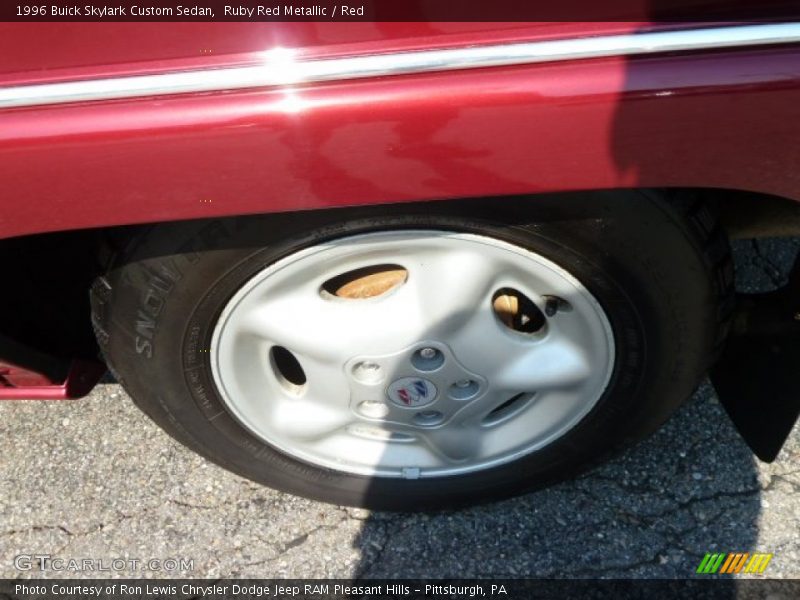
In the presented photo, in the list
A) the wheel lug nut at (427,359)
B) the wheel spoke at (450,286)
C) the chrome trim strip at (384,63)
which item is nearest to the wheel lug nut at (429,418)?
the wheel lug nut at (427,359)

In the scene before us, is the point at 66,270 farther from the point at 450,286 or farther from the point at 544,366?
the point at 544,366

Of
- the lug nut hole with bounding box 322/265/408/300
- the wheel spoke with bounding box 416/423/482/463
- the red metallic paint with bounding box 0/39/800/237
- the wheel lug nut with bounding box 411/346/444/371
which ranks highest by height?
the red metallic paint with bounding box 0/39/800/237

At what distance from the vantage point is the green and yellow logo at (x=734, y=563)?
179 cm

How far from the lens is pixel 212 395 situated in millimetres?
1574

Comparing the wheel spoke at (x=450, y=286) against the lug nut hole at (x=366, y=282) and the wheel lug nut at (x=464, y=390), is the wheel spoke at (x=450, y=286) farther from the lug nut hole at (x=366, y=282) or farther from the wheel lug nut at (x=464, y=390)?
the wheel lug nut at (x=464, y=390)

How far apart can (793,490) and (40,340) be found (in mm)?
1863

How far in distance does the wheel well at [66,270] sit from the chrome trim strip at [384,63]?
0.27 metres

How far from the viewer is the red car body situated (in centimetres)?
104

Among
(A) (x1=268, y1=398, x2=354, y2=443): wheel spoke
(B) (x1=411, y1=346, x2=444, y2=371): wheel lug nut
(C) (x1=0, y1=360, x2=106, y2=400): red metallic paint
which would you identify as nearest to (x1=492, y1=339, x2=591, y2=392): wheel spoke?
(B) (x1=411, y1=346, x2=444, y2=371): wheel lug nut

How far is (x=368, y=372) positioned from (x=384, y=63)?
0.73m

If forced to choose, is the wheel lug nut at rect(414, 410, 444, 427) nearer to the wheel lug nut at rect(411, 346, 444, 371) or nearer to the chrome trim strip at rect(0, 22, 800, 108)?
the wheel lug nut at rect(411, 346, 444, 371)

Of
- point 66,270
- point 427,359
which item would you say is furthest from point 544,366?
point 66,270

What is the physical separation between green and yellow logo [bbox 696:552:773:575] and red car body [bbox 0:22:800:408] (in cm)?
110

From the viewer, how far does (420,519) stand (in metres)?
1.93
